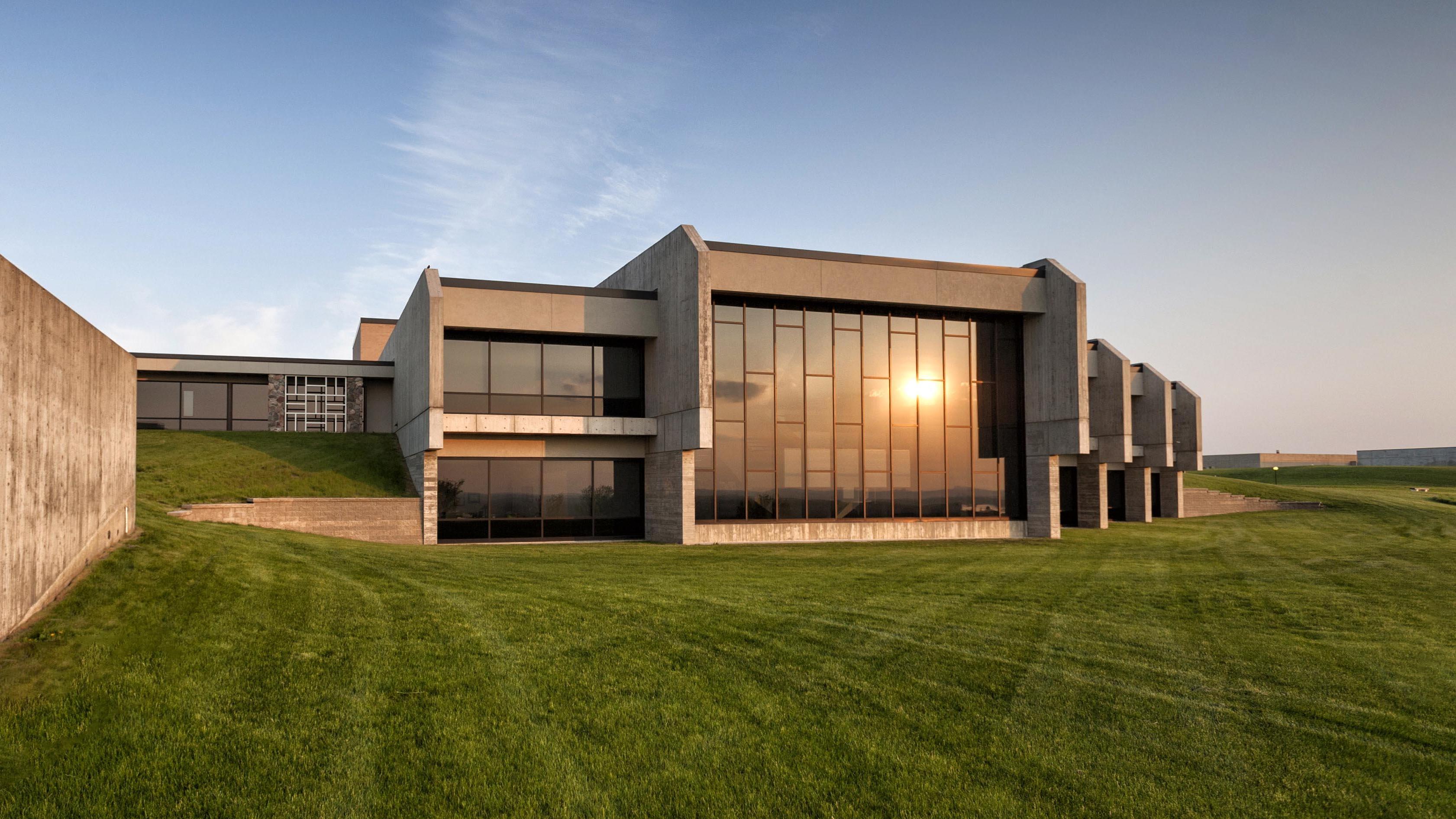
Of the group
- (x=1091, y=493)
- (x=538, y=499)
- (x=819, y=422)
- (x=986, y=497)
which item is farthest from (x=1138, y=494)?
(x=538, y=499)

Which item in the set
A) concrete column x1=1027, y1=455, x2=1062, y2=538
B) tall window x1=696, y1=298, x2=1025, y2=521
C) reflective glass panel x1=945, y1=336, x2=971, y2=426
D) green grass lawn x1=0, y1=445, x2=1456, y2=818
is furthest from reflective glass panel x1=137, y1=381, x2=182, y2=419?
concrete column x1=1027, y1=455, x2=1062, y2=538

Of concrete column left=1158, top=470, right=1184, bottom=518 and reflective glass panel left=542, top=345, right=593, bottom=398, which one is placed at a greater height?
reflective glass panel left=542, top=345, right=593, bottom=398

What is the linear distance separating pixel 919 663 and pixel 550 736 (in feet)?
14.0

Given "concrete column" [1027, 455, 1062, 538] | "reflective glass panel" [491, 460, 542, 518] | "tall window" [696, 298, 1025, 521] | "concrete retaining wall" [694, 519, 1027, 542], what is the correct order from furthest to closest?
"concrete column" [1027, 455, 1062, 538] < "reflective glass panel" [491, 460, 542, 518] < "tall window" [696, 298, 1025, 521] < "concrete retaining wall" [694, 519, 1027, 542]

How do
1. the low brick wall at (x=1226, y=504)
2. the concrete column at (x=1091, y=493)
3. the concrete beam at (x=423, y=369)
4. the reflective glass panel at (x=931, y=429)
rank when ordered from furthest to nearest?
the low brick wall at (x=1226, y=504), the concrete column at (x=1091, y=493), the reflective glass panel at (x=931, y=429), the concrete beam at (x=423, y=369)

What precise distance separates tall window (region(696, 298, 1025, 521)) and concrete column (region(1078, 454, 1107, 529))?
9.38 m

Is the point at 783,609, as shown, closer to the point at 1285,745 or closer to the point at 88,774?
the point at 1285,745

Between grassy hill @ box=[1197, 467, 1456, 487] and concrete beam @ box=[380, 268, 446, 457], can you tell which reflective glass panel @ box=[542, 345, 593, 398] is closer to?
concrete beam @ box=[380, 268, 446, 457]

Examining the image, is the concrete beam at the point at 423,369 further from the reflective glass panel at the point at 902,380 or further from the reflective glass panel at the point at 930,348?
the reflective glass panel at the point at 930,348

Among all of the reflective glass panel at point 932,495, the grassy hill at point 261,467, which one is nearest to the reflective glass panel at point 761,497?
the reflective glass panel at point 932,495

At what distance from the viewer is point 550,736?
634cm

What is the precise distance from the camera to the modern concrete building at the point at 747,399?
25281 mm

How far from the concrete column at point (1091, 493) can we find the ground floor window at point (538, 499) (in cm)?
2212

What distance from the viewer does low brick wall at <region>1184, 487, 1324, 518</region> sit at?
45.6 m
